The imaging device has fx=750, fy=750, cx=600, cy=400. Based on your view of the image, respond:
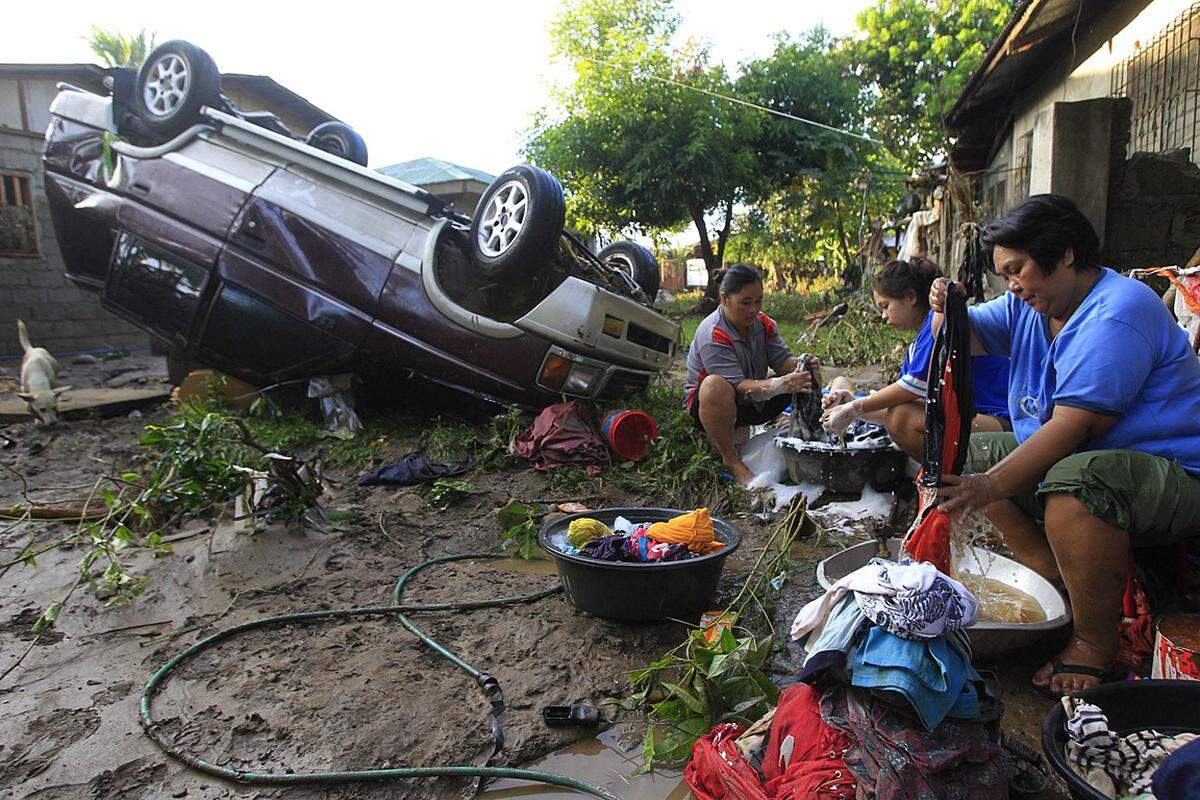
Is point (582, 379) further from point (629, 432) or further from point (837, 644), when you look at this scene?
point (837, 644)

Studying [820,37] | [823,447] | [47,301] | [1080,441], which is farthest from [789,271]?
[1080,441]

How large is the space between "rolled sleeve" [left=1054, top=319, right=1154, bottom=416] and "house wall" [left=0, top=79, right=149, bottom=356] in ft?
41.2

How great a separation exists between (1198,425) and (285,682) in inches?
112

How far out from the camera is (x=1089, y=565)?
2.06 meters

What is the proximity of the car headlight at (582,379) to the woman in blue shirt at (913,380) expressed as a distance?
225cm

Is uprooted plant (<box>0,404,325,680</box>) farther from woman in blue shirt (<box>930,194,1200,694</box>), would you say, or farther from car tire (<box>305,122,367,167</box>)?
car tire (<box>305,122,367,167</box>)

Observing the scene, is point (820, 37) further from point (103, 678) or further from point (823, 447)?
point (103, 678)

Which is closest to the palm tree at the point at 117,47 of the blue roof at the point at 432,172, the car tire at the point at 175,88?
the blue roof at the point at 432,172

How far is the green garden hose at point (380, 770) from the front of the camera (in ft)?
6.44

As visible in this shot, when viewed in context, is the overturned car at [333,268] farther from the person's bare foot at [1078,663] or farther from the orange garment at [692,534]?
the person's bare foot at [1078,663]

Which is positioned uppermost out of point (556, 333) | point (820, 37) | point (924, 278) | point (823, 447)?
point (820, 37)

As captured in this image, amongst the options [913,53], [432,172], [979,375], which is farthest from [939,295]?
[913,53]

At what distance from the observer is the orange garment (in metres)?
2.82

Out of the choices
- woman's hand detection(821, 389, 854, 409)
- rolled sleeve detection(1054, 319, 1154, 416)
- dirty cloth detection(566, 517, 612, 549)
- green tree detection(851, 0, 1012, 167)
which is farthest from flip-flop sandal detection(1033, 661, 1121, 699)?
green tree detection(851, 0, 1012, 167)
